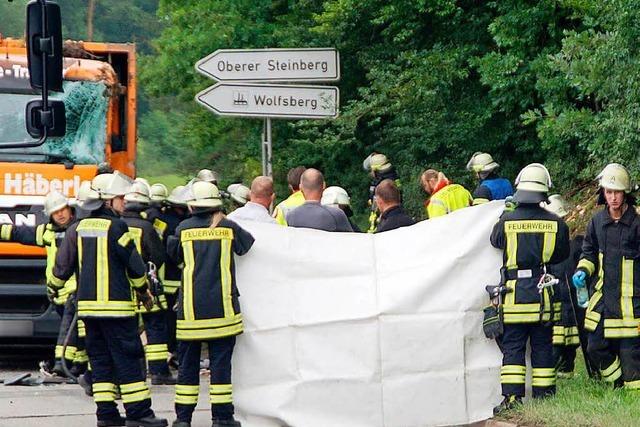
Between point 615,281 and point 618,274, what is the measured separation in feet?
0.19

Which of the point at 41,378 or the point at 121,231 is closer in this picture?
the point at 121,231

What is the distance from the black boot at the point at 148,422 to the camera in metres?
9.90

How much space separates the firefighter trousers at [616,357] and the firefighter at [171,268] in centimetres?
A: 390

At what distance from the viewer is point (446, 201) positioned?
13.3 meters

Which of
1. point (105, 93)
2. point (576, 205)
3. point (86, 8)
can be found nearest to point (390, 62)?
point (576, 205)

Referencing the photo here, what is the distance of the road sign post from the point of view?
44.5 feet

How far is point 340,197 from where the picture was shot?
12570 mm

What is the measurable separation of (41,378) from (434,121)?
8.19 meters

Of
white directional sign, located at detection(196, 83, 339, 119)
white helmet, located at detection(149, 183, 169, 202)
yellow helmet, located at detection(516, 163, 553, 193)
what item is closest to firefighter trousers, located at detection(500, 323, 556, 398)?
yellow helmet, located at detection(516, 163, 553, 193)

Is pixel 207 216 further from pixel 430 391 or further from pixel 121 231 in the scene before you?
pixel 430 391

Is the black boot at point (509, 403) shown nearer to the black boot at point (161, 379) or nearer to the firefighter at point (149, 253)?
the firefighter at point (149, 253)

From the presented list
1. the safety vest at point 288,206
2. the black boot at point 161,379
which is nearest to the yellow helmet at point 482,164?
the safety vest at point 288,206

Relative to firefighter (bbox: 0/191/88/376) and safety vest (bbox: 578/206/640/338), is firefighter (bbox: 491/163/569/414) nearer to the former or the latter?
safety vest (bbox: 578/206/640/338)

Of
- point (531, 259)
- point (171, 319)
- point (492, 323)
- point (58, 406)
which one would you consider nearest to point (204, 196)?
point (492, 323)
